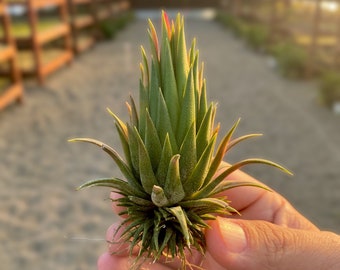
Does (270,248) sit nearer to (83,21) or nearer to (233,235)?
(233,235)

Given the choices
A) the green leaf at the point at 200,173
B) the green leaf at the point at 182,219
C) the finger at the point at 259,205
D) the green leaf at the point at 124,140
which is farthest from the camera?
the finger at the point at 259,205

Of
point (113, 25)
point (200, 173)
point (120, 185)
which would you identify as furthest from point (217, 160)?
point (113, 25)

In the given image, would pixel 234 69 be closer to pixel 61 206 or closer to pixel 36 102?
A: pixel 36 102

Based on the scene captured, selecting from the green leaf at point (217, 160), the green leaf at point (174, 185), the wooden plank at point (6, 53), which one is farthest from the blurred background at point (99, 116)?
the green leaf at point (217, 160)

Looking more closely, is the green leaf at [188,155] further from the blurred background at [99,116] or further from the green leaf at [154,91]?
the blurred background at [99,116]

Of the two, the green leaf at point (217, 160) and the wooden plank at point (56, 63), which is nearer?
the green leaf at point (217, 160)

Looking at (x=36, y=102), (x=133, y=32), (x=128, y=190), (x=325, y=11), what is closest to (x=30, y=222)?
(x=128, y=190)

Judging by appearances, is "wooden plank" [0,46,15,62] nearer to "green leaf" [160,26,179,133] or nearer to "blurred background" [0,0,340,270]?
"blurred background" [0,0,340,270]
